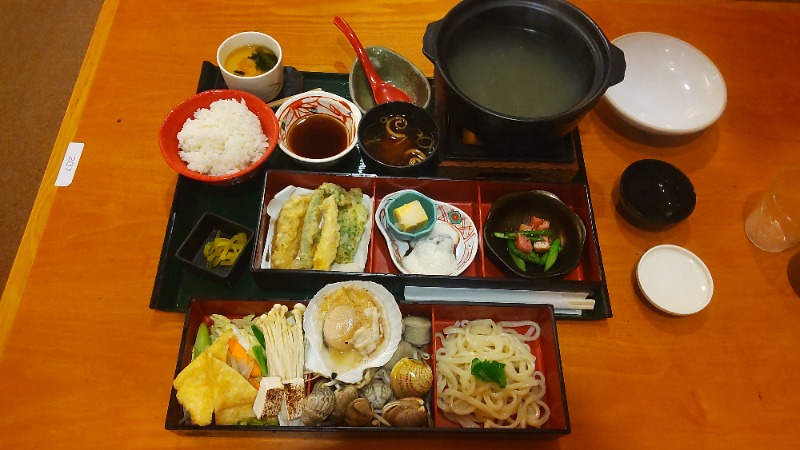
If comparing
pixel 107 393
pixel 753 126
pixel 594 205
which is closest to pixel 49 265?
pixel 107 393

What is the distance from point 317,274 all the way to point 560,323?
33.7 inches

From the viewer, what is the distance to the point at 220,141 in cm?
183

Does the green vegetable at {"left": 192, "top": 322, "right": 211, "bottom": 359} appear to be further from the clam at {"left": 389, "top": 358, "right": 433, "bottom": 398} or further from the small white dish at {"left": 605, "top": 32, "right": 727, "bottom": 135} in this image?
the small white dish at {"left": 605, "top": 32, "right": 727, "bottom": 135}

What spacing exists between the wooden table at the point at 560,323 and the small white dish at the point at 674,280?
6cm

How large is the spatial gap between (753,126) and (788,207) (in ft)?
1.50

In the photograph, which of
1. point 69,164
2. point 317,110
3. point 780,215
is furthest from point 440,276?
point 69,164

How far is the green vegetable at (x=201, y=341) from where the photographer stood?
5.16 feet

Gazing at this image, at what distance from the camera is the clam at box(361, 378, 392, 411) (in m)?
1.53

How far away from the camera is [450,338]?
1702 mm

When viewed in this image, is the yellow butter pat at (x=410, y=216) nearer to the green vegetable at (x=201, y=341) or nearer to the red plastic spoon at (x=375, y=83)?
the red plastic spoon at (x=375, y=83)

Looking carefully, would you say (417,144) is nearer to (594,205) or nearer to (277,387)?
(594,205)

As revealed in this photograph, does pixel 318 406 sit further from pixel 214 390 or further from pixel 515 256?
pixel 515 256

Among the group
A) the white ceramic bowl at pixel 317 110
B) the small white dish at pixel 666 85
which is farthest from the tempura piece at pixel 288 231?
the small white dish at pixel 666 85

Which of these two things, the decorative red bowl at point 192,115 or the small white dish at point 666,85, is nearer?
the decorative red bowl at point 192,115
